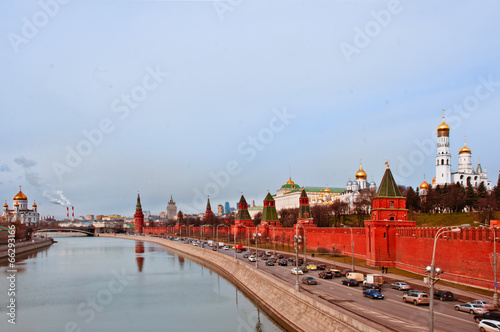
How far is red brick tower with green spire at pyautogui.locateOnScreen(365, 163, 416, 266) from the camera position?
169ft

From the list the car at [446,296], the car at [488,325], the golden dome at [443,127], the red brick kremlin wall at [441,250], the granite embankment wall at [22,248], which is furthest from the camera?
the golden dome at [443,127]

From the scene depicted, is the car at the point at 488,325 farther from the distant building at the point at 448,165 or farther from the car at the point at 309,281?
the distant building at the point at 448,165

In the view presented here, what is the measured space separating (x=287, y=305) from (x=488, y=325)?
14224 mm

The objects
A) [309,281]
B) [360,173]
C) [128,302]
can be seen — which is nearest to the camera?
[309,281]

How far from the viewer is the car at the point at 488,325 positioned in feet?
73.6

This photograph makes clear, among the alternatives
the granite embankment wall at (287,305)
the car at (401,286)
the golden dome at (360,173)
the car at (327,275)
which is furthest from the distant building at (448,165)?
the car at (401,286)

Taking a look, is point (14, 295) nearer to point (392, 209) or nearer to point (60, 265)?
point (60, 265)

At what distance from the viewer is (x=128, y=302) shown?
4312cm

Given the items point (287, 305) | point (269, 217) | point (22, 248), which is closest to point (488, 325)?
point (287, 305)

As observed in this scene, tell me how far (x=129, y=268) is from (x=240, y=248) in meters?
20.0

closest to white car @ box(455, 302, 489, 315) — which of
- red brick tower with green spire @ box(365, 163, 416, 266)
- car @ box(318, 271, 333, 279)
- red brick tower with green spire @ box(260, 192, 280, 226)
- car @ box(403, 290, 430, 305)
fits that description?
car @ box(403, 290, 430, 305)

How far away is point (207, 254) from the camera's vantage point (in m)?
78.4

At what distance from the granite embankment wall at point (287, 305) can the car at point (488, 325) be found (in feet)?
21.4

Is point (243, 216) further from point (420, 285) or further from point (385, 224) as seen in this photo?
point (420, 285)
